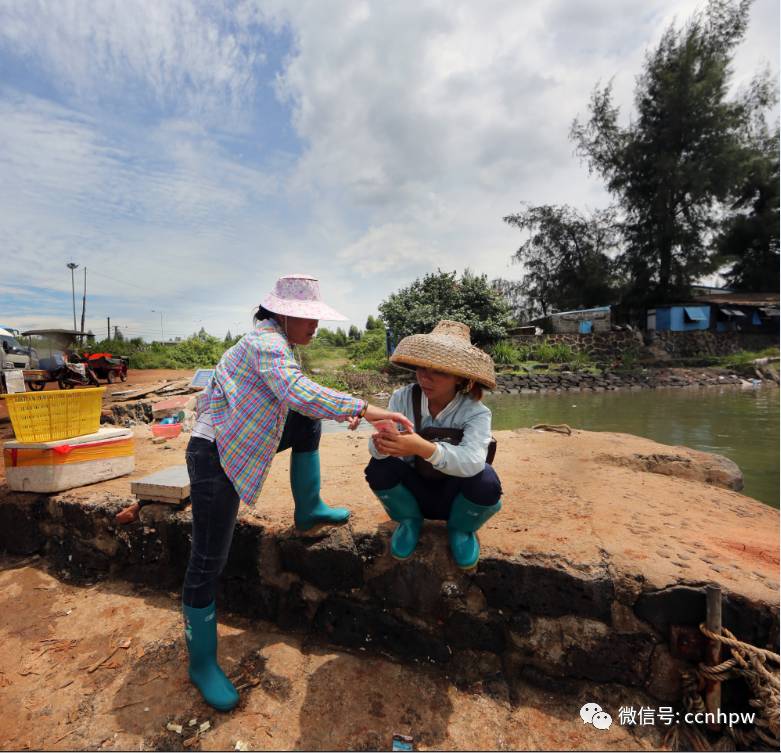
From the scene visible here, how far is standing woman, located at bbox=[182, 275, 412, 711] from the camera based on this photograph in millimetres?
1805

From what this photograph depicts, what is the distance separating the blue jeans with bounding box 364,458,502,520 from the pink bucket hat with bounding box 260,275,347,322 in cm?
77

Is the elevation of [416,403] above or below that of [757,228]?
below

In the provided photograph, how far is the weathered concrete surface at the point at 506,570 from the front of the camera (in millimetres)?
1936

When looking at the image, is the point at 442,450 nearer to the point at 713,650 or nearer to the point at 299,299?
the point at 299,299

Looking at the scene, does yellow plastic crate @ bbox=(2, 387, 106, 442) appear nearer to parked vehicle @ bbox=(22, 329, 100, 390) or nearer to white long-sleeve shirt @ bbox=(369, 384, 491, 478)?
white long-sleeve shirt @ bbox=(369, 384, 491, 478)

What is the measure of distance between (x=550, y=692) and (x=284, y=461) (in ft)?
10.4

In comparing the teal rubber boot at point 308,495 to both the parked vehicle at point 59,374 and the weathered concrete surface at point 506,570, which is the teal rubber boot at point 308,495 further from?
the parked vehicle at point 59,374

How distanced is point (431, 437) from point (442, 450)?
283 millimetres

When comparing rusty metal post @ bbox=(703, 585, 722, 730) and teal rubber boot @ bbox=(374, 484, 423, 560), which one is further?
teal rubber boot @ bbox=(374, 484, 423, 560)

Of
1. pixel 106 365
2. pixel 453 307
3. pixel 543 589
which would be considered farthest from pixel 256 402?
pixel 453 307

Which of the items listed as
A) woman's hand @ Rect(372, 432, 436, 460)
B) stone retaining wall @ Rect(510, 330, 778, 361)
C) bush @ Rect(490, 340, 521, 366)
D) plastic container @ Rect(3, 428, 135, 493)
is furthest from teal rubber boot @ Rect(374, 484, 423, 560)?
stone retaining wall @ Rect(510, 330, 778, 361)

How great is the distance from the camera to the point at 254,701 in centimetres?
199

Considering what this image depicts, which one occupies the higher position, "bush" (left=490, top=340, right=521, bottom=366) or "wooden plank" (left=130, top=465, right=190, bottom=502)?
"bush" (left=490, top=340, right=521, bottom=366)

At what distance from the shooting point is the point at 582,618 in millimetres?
2008
